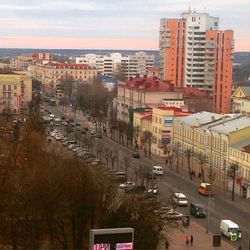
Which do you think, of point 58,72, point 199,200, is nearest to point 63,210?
point 199,200

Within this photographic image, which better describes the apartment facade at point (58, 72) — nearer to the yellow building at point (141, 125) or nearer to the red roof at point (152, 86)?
the red roof at point (152, 86)

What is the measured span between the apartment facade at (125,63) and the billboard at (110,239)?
218 ft

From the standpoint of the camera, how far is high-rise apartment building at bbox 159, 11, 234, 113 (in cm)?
4841

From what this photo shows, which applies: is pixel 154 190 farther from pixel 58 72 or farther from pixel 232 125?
pixel 58 72

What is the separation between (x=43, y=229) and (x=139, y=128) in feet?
58.9

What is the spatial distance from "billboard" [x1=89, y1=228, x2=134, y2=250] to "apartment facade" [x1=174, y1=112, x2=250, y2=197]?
12.2 metres

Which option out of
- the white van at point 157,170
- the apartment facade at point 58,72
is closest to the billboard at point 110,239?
the white van at point 157,170

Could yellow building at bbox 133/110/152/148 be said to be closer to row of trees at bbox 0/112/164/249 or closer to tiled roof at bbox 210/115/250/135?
tiled roof at bbox 210/115/250/135

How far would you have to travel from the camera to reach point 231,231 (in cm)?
1611

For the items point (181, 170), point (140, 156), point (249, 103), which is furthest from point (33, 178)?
point (249, 103)

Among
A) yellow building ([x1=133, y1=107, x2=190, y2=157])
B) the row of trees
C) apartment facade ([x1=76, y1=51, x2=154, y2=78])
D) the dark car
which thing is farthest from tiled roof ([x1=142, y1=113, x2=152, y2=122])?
apartment facade ([x1=76, y1=51, x2=154, y2=78])

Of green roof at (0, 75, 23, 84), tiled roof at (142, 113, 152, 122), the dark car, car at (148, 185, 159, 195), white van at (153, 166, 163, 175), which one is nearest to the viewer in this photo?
the dark car

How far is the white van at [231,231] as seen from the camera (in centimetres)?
1609

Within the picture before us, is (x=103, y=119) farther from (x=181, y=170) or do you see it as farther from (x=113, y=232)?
(x=113, y=232)
